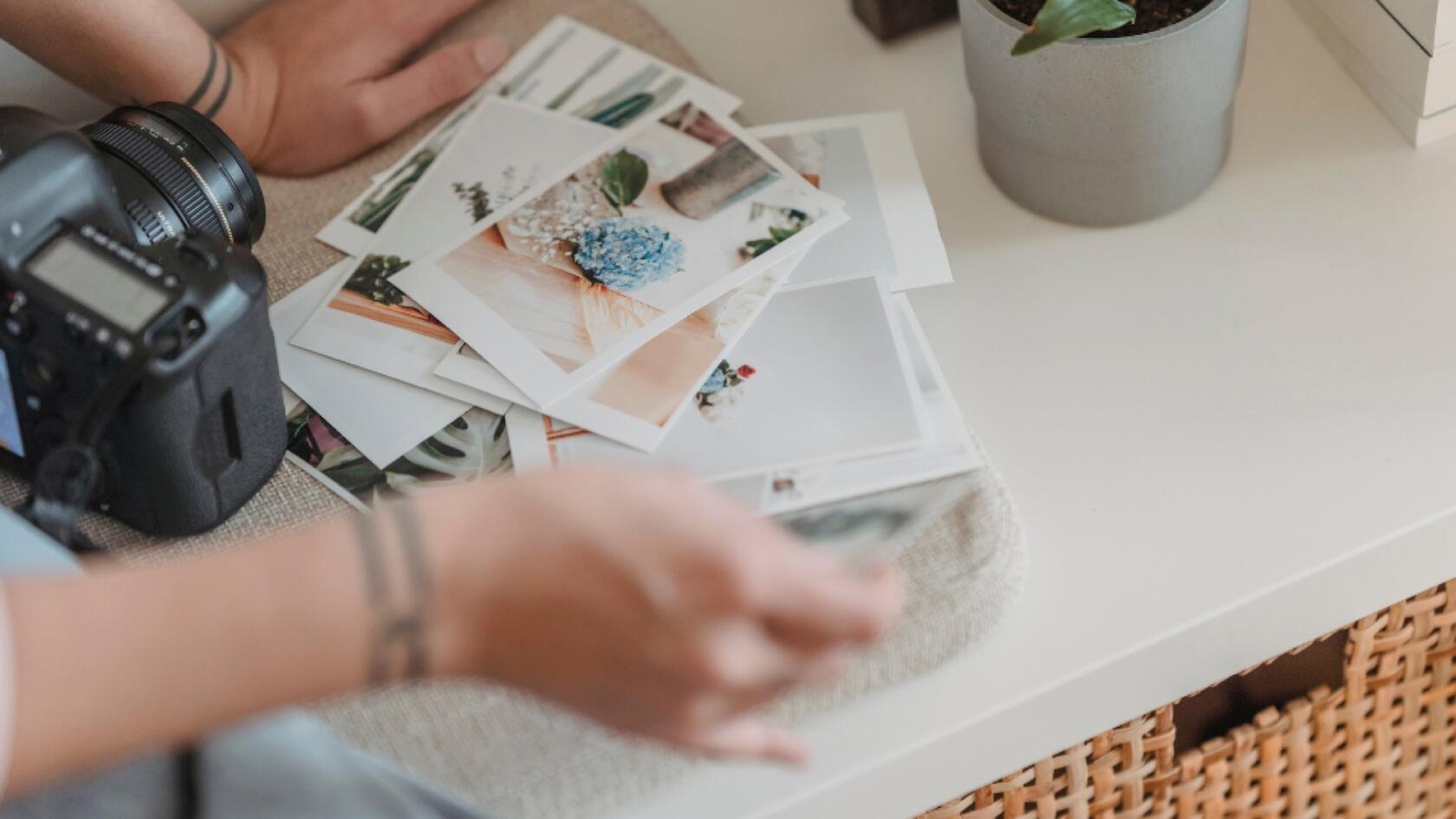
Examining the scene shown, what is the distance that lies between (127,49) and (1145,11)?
606mm

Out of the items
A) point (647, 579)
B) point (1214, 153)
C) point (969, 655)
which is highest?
point (647, 579)

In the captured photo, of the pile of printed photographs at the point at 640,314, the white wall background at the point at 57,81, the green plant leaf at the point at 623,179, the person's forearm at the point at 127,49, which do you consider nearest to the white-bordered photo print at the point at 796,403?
the pile of printed photographs at the point at 640,314

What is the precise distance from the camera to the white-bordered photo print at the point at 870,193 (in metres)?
0.79

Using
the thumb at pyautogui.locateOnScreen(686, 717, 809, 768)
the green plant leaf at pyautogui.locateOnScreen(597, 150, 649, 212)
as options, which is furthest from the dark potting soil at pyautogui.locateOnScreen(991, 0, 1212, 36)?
the thumb at pyautogui.locateOnScreen(686, 717, 809, 768)

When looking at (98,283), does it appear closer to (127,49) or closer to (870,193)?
(127,49)

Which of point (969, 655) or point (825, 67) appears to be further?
point (825, 67)

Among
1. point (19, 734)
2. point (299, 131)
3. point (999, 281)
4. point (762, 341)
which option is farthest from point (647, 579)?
point (299, 131)

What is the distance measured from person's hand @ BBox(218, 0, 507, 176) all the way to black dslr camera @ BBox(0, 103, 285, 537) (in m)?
0.18

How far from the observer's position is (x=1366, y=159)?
0.86m

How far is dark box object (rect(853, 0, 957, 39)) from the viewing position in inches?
37.9

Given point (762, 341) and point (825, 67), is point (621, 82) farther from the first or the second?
point (762, 341)

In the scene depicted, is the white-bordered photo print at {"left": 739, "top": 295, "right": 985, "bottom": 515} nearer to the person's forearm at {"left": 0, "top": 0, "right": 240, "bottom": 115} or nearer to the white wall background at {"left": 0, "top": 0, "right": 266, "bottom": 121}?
the person's forearm at {"left": 0, "top": 0, "right": 240, "bottom": 115}

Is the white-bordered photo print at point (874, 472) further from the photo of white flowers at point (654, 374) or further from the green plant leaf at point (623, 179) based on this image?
the green plant leaf at point (623, 179)

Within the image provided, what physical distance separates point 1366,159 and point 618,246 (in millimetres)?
467
